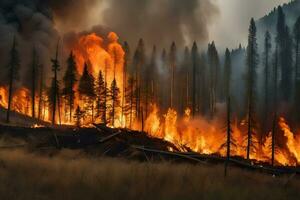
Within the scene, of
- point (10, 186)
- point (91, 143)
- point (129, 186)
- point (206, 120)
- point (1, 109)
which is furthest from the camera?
point (206, 120)

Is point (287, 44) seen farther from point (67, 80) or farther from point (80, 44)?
point (80, 44)

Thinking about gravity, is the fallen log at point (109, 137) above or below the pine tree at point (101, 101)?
below

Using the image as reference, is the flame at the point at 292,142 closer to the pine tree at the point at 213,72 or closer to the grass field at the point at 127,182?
the pine tree at the point at 213,72

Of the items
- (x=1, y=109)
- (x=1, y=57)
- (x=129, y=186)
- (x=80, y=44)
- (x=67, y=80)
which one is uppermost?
(x=80, y=44)

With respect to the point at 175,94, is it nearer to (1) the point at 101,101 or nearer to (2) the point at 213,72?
(2) the point at 213,72

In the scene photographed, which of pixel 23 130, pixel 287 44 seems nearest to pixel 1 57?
pixel 23 130

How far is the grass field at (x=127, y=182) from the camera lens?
8.88 meters

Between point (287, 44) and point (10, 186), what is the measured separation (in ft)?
271

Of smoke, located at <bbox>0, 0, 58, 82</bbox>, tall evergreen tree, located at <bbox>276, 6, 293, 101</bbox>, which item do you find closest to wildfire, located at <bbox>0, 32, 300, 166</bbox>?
smoke, located at <bbox>0, 0, 58, 82</bbox>

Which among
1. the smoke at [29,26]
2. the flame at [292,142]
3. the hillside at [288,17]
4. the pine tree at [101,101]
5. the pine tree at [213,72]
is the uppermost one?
the hillside at [288,17]

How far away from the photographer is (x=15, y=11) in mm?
91812

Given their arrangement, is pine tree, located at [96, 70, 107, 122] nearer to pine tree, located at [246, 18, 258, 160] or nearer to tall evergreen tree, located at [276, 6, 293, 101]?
pine tree, located at [246, 18, 258, 160]

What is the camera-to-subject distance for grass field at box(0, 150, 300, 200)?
29.1 ft

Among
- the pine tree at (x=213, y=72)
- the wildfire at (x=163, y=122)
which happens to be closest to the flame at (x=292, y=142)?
the wildfire at (x=163, y=122)
